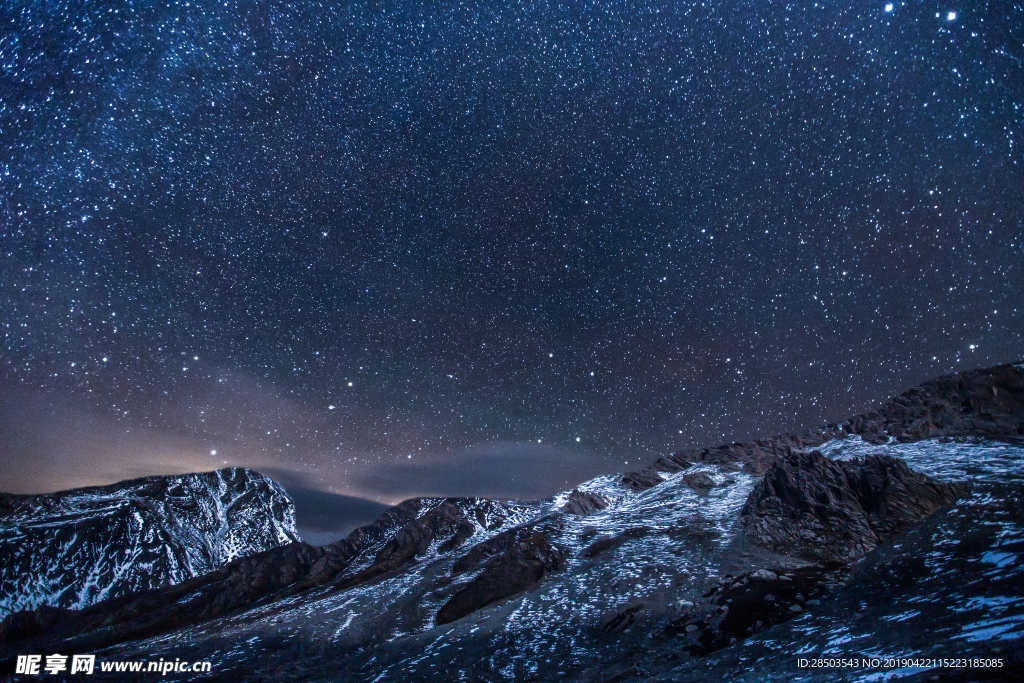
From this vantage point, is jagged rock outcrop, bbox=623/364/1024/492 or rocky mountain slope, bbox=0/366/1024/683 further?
jagged rock outcrop, bbox=623/364/1024/492

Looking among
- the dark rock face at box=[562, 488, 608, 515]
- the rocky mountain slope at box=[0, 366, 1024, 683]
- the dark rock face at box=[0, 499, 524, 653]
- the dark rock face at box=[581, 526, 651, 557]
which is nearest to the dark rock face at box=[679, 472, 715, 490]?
the rocky mountain slope at box=[0, 366, 1024, 683]

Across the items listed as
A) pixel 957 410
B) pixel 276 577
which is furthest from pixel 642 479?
pixel 276 577

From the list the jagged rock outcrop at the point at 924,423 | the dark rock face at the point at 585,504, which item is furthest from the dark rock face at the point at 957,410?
the dark rock face at the point at 585,504

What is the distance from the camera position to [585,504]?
151250 mm

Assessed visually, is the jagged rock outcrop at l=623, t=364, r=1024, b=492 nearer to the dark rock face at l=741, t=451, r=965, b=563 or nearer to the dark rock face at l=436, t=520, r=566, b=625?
the dark rock face at l=741, t=451, r=965, b=563

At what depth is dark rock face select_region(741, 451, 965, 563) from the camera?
63875mm

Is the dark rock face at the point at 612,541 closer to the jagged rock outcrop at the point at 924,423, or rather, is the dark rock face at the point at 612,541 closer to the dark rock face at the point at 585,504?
the dark rock face at the point at 585,504

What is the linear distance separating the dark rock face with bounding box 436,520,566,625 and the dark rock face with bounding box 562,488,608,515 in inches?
1897

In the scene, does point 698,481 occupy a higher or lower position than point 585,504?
higher

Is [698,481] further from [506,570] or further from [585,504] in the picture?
[506,570]

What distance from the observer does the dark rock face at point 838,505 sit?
6388cm

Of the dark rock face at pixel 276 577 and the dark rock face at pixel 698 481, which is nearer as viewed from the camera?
the dark rock face at pixel 698 481

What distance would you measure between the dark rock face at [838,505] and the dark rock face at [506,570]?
34.1 m

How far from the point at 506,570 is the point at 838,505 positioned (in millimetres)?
54128
